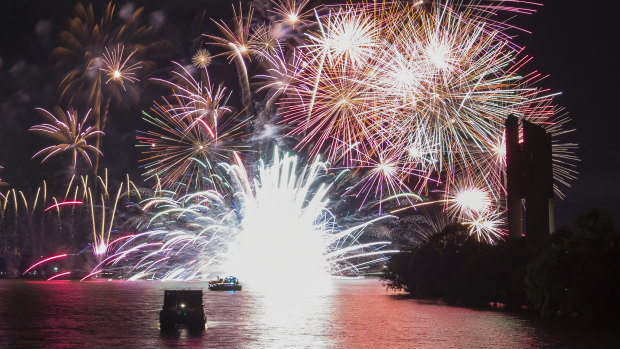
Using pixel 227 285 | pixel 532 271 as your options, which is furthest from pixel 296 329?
pixel 227 285

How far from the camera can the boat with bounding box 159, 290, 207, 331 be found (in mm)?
33594

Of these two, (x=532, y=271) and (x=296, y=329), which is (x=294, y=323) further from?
(x=532, y=271)

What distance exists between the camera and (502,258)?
160ft

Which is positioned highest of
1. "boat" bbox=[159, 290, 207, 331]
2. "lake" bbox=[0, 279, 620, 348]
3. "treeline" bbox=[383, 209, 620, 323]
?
"treeline" bbox=[383, 209, 620, 323]

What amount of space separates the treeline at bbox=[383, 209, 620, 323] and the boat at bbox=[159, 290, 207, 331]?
715 inches

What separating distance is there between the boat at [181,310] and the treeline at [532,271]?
18152mm

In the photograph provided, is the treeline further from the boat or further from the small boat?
the small boat

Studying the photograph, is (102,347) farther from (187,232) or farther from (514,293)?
(187,232)

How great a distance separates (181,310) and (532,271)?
1915cm

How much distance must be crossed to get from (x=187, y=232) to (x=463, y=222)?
29.9 m

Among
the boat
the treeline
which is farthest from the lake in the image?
the treeline

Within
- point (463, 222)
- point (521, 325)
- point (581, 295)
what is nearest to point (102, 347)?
point (521, 325)

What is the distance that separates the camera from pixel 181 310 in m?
33.8

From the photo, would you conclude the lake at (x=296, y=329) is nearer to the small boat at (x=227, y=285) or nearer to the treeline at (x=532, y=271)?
the treeline at (x=532, y=271)
